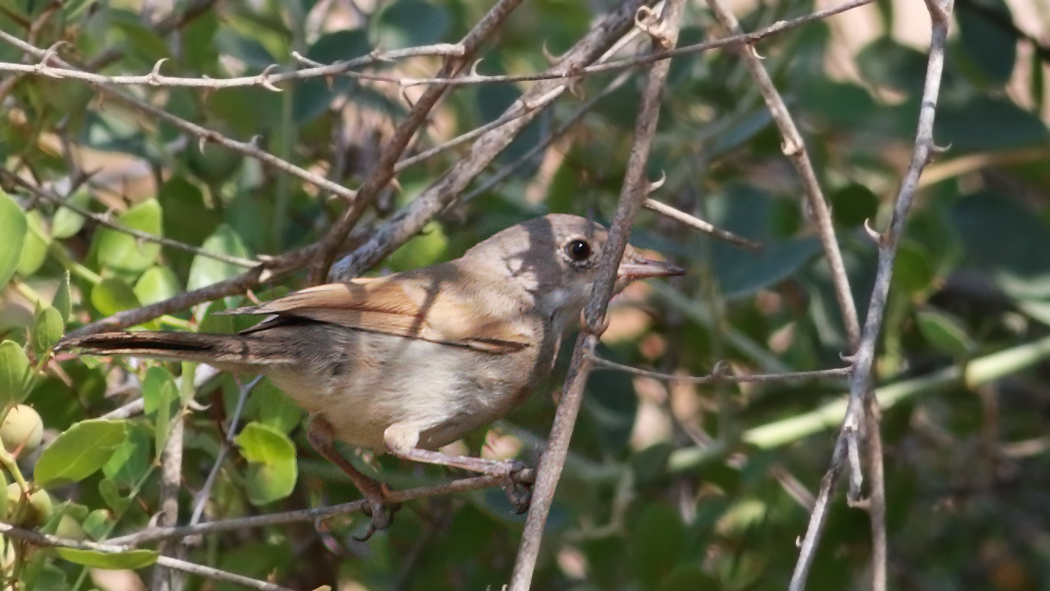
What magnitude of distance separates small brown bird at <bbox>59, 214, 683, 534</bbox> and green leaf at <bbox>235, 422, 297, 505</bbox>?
0.23 meters

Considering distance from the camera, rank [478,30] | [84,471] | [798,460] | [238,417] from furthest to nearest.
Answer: [798,460] → [238,417] → [478,30] → [84,471]

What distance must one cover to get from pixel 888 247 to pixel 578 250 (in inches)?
47.7

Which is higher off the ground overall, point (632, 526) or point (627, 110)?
point (627, 110)

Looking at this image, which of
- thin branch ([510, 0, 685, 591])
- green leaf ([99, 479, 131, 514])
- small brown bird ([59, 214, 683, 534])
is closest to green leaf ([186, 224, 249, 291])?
small brown bird ([59, 214, 683, 534])

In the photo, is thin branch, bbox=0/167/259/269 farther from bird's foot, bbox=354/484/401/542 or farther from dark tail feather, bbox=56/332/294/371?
bird's foot, bbox=354/484/401/542

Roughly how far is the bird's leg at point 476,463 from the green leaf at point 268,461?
381 mm

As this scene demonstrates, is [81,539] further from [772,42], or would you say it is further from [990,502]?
[990,502]

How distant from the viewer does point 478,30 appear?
3061mm

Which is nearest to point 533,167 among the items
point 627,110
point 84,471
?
point 627,110

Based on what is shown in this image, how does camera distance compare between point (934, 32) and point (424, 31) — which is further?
point (424, 31)

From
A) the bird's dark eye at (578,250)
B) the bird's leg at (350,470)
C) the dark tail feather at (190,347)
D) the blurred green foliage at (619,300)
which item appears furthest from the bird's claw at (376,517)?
the bird's dark eye at (578,250)

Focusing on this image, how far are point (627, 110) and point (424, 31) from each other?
A: 73cm

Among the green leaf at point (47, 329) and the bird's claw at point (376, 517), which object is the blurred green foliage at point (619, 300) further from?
the bird's claw at point (376, 517)

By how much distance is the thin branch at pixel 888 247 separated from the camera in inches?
101
